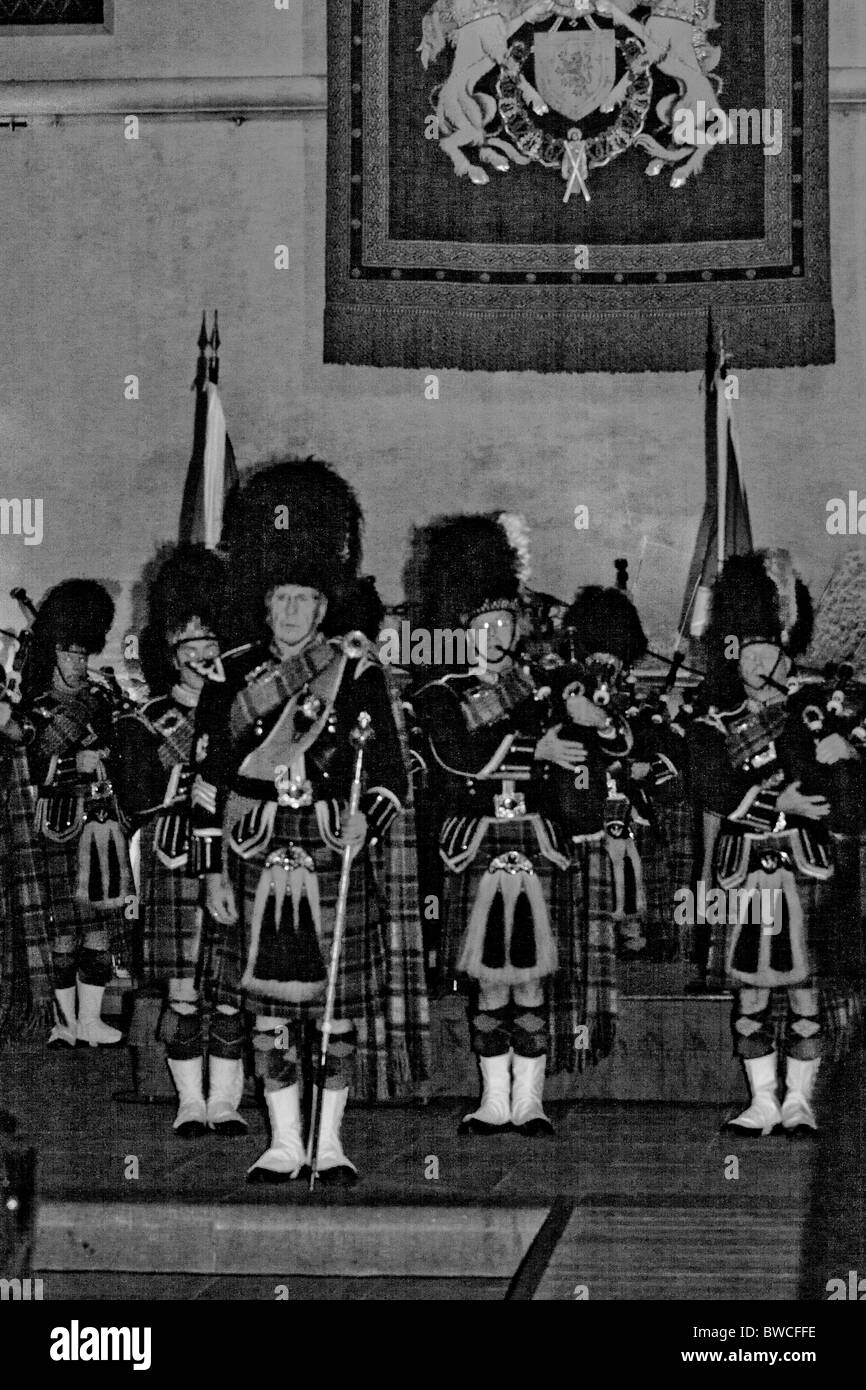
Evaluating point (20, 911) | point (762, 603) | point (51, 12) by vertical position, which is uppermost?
point (51, 12)

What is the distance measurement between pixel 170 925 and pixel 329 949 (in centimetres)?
64

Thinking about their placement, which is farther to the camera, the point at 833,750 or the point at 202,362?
the point at 202,362

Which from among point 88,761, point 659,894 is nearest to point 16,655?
point 88,761

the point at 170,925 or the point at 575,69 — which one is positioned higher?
the point at 575,69

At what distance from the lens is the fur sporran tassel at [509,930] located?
7.09 m

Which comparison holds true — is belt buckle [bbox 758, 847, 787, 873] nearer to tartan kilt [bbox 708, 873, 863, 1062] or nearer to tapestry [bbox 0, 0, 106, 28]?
tartan kilt [bbox 708, 873, 863, 1062]

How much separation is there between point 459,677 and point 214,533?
42.7 inches

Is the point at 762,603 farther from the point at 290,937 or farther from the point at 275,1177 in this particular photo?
the point at 275,1177

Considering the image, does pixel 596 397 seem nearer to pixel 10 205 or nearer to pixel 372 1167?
pixel 10 205

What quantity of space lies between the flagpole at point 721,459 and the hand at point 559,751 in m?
0.87

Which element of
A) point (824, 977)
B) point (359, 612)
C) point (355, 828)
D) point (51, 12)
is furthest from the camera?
point (51, 12)

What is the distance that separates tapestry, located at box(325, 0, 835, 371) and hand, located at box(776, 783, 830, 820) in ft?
5.38

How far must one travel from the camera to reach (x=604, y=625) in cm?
733

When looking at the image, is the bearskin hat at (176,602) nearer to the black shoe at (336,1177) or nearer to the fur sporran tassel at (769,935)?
the black shoe at (336,1177)
